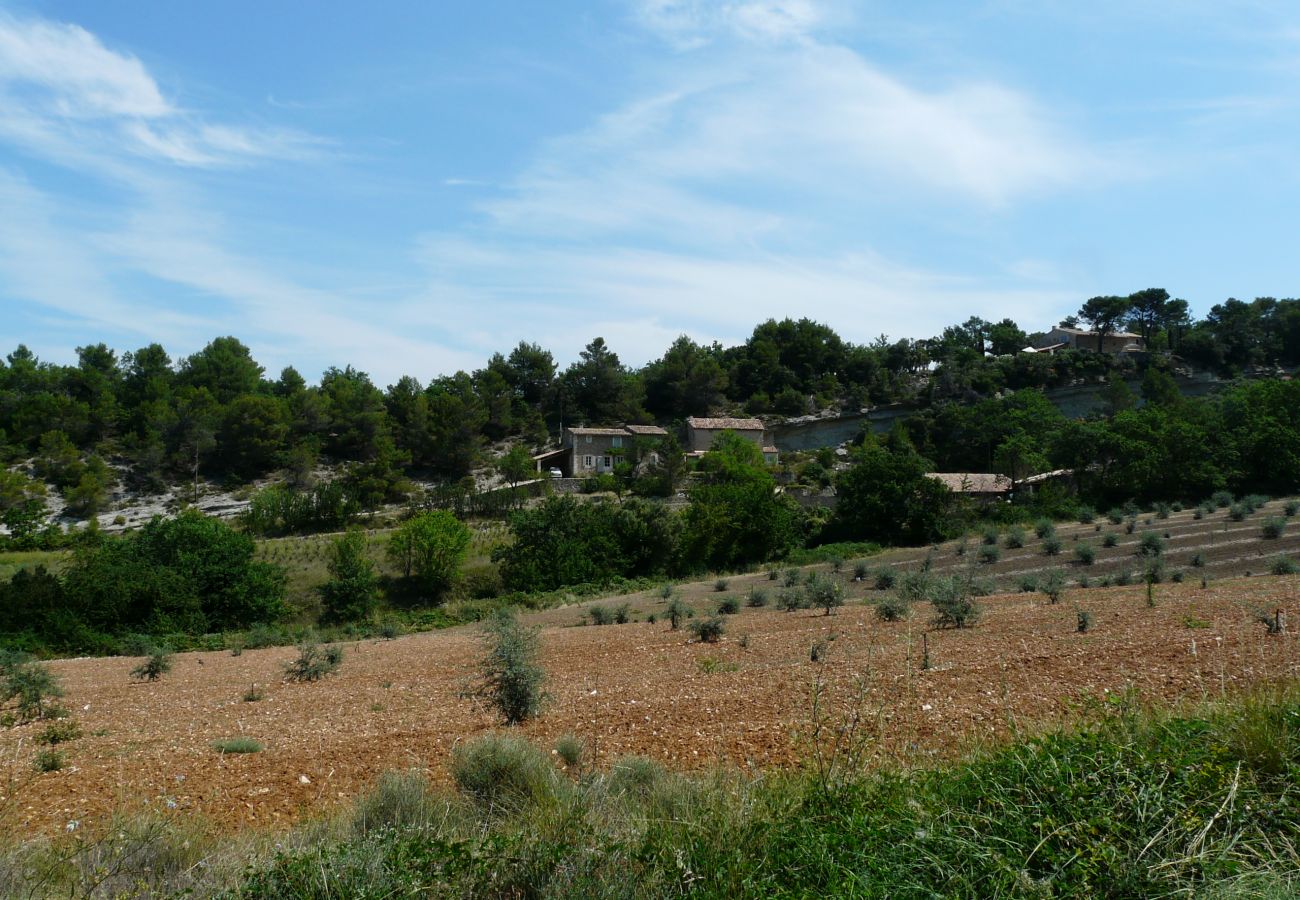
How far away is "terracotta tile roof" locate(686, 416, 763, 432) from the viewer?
8538 cm

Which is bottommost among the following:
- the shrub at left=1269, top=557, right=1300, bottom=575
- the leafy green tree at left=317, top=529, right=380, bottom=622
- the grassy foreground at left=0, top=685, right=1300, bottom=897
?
the leafy green tree at left=317, top=529, right=380, bottom=622

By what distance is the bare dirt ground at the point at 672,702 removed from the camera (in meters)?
7.24

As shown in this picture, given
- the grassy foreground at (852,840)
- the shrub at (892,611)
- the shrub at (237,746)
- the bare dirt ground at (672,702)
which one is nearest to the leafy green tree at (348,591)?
the bare dirt ground at (672,702)

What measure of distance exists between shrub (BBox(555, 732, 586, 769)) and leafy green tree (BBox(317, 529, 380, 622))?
122 feet

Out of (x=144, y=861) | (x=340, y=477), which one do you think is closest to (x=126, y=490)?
(x=340, y=477)

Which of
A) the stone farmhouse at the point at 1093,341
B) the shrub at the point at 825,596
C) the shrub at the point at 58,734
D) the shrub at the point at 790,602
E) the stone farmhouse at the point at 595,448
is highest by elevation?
the stone farmhouse at the point at 1093,341

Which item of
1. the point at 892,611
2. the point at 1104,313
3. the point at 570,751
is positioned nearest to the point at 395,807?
the point at 570,751

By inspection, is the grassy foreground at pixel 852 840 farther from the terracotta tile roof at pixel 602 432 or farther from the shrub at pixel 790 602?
the terracotta tile roof at pixel 602 432

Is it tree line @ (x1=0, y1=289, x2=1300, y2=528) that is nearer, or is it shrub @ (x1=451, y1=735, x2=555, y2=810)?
shrub @ (x1=451, y1=735, x2=555, y2=810)

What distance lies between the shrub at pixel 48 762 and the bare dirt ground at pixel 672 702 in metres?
0.12

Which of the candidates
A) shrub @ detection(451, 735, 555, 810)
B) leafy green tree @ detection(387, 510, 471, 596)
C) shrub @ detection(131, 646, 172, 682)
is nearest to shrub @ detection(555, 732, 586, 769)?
shrub @ detection(451, 735, 555, 810)

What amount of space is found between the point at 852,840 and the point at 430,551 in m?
45.2

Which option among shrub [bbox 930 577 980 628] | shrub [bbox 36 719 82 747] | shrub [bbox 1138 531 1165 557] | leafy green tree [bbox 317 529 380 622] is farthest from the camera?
leafy green tree [bbox 317 529 380 622]

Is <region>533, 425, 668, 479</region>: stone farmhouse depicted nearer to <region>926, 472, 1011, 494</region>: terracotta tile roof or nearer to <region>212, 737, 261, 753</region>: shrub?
<region>926, 472, 1011, 494</region>: terracotta tile roof
